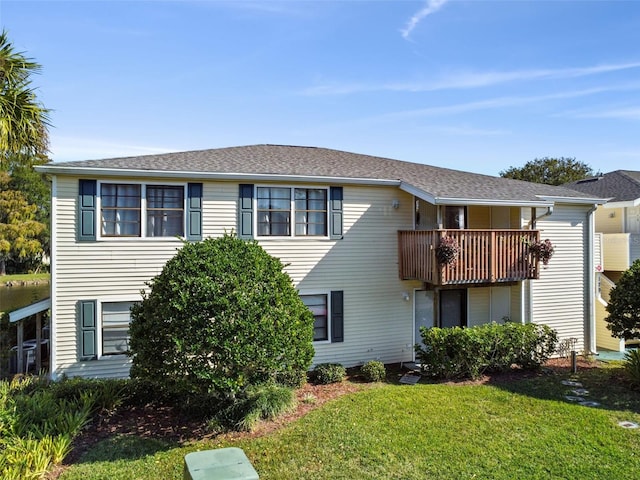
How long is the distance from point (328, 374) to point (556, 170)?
34081 mm

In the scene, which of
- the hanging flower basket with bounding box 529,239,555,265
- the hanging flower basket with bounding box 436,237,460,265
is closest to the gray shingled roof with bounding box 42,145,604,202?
the hanging flower basket with bounding box 436,237,460,265

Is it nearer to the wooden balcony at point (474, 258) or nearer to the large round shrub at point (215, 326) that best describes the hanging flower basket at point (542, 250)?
the wooden balcony at point (474, 258)

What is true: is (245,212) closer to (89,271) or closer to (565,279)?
(89,271)

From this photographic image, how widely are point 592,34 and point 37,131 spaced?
579 inches

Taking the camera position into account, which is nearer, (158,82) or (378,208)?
(378,208)

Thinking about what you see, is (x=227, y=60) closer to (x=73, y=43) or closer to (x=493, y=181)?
(x=73, y=43)

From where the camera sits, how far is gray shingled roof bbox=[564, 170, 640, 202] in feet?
54.5

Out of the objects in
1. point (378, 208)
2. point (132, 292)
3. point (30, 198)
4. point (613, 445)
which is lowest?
point (613, 445)

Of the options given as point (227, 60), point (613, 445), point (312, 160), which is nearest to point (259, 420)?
point (613, 445)

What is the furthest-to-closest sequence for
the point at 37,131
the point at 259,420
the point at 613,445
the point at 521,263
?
1. the point at 521,263
2. the point at 37,131
3. the point at 259,420
4. the point at 613,445

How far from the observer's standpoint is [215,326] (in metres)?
6.47

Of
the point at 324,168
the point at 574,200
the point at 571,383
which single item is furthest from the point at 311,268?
the point at 574,200

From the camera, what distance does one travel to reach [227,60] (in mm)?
11906

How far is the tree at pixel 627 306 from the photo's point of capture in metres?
9.68
